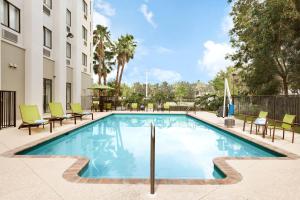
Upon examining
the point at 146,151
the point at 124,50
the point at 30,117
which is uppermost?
the point at 124,50

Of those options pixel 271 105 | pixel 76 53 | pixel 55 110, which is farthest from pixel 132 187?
pixel 76 53

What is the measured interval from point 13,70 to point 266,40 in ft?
42.7

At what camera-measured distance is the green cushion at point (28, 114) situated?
9.81 meters

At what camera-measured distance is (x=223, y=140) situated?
10375mm

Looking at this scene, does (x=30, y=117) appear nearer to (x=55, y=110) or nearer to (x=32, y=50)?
(x=55, y=110)

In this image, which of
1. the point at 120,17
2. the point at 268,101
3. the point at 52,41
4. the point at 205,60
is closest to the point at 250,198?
the point at 268,101

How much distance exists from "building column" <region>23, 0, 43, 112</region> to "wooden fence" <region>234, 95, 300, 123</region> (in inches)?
545

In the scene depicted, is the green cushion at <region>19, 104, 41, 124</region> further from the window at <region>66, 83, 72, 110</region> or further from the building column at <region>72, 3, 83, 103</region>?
the building column at <region>72, 3, 83, 103</region>

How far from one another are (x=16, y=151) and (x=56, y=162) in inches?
64.2

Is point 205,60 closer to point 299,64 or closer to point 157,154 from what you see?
point 299,64

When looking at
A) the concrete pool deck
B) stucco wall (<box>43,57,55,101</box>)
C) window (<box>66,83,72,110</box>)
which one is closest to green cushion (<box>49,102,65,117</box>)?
stucco wall (<box>43,57,55,101</box>)

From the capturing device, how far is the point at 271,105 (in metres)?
15.3

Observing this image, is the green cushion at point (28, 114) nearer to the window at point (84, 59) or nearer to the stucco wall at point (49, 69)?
the stucco wall at point (49, 69)

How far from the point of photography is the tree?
12.1 m
